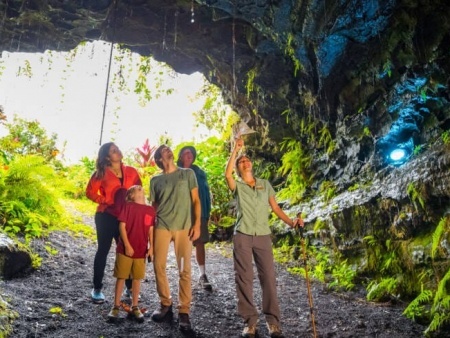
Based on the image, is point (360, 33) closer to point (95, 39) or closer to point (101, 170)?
point (101, 170)

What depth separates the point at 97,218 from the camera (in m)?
4.76

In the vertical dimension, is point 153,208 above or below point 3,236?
above

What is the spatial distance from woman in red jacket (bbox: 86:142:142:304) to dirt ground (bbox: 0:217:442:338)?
541 millimetres

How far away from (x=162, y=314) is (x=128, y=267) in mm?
681

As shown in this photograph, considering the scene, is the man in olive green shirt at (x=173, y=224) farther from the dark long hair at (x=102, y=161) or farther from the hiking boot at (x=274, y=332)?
the hiking boot at (x=274, y=332)

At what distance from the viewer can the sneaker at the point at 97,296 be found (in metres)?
4.76

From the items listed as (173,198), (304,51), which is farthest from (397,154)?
(173,198)

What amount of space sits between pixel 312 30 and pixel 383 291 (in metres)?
4.94

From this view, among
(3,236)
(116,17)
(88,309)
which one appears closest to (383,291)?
(88,309)

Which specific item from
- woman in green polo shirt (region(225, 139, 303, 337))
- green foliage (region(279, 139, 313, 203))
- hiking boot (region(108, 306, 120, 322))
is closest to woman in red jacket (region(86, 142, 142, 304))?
hiking boot (region(108, 306, 120, 322))

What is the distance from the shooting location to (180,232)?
427 cm

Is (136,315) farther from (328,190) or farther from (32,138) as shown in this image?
(32,138)

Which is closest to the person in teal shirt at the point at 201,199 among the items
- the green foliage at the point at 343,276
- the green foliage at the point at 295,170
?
the green foliage at the point at 343,276

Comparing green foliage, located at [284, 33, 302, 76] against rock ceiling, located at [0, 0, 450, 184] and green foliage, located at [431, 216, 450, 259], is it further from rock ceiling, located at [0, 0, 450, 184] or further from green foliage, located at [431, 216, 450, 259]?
green foliage, located at [431, 216, 450, 259]
